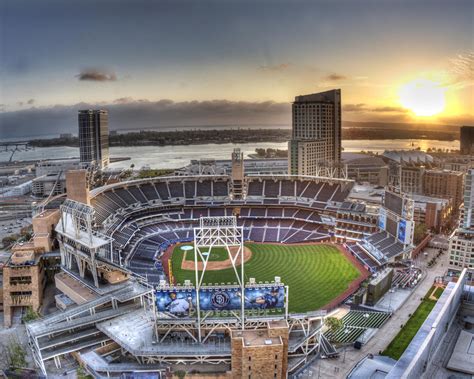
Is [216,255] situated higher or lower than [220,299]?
lower

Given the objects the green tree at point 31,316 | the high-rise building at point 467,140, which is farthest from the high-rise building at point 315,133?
the green tree at point 31,316

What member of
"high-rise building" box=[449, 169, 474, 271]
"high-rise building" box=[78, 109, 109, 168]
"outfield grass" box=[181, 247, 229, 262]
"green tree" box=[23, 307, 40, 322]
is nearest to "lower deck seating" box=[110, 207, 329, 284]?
"outfield grass" box=[181, 247, 229, 262]

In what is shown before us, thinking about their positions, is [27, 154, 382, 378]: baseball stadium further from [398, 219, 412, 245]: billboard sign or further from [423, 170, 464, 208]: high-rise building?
[423, 170, 464, 208]: high-rise building

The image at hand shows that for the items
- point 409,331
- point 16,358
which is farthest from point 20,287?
point 409,331

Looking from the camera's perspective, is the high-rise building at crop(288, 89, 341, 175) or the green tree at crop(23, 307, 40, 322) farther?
the high-rise building at crop(288, 89, 341, 175)

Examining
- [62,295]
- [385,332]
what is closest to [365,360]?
[385,332]

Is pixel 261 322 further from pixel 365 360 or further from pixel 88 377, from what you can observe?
pixel 88 377

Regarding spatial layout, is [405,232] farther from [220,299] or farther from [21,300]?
[21,300]
